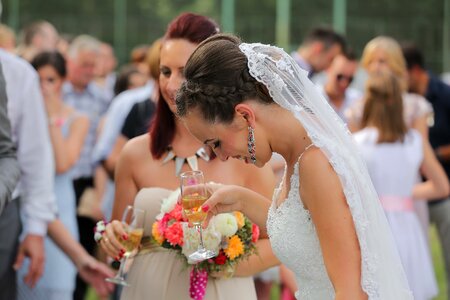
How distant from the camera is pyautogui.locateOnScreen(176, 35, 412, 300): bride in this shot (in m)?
2.95

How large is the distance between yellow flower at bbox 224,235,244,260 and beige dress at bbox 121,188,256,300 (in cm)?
24

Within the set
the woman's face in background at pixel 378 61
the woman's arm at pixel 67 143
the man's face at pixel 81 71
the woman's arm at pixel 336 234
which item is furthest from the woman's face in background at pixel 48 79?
the woman's arm at pixel 336 234

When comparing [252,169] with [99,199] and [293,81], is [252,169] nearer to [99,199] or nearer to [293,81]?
[293,81]

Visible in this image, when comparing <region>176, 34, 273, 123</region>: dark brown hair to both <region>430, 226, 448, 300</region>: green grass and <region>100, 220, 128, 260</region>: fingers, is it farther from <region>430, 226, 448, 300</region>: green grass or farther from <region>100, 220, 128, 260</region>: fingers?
<region>430, 226, 448, 300</region>: green grass

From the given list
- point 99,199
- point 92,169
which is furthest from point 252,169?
point 92,169

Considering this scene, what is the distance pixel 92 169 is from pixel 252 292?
Result: 206 inches

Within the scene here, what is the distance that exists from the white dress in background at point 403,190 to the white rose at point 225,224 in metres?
3.43

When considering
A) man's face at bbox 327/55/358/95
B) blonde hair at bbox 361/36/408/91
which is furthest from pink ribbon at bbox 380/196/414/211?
man's face at bbox 327/55/358/95

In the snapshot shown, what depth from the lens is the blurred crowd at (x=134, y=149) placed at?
14.1 ft

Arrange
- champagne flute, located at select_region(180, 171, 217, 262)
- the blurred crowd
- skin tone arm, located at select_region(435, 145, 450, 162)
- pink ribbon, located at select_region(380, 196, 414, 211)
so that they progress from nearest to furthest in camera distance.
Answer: champagne flute, located at select_region(180, 171, 217, 262)
the blurred crowd
pink ribbon, located at select_region(380, 196, 414, 211)
skin tone arm, located at select_region(435, 145, 450, 162)

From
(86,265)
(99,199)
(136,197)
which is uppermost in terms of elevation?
(136,197)

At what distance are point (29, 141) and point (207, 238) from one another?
5.33ft

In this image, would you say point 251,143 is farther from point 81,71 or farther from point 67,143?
point 81,71

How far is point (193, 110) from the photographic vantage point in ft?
10.6
